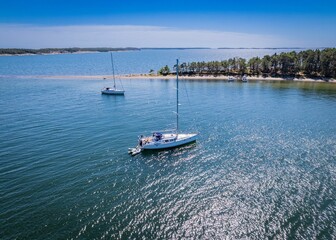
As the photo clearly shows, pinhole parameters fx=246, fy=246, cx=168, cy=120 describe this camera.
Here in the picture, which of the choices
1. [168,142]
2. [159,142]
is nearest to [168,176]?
[159,142]

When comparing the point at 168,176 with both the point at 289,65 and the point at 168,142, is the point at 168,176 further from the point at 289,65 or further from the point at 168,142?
the point at 289,65

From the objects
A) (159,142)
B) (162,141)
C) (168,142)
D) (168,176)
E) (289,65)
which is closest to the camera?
(168,176)

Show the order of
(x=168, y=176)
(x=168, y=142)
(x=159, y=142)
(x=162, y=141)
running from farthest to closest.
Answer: (x=168, y=142) < (x=162, y=141) < (x=159, y=142) < (x=168, y=176)

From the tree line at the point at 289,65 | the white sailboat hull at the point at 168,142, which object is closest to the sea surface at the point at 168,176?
the white sailboat hull at the point at 168,142

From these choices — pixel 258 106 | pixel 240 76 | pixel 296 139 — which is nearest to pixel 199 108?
pixel 258 106

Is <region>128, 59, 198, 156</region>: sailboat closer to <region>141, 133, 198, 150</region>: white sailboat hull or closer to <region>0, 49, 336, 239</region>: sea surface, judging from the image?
<region>141, 133, 198, 150</region>: white sailboat hull

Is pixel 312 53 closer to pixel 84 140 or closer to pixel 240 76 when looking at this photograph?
pixel 240 76
